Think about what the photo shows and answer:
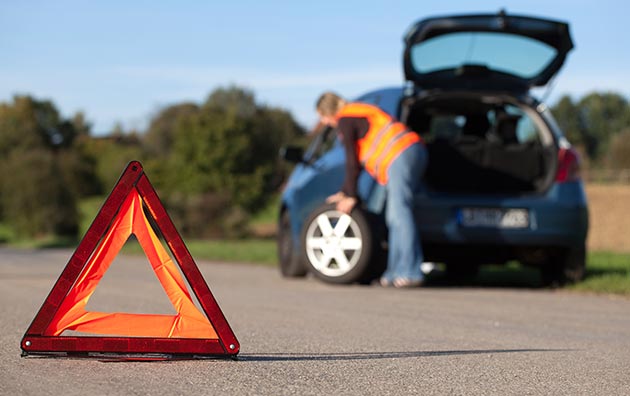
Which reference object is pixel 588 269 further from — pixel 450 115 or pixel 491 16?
pixel 491 16

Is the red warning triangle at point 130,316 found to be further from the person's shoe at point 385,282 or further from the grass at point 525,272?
the grass at point 525,272

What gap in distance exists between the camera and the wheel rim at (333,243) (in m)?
9.02

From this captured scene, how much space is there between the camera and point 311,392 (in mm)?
3795

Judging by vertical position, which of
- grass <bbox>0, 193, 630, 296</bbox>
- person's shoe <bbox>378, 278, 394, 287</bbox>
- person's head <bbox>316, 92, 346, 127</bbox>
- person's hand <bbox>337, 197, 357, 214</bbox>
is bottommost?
grass <bbox>0, 193, 630, 296</bbox>

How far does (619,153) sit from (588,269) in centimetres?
7139

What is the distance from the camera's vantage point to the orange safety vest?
362 inches

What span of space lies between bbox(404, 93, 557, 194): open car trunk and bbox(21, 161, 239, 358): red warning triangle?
5.14 metres

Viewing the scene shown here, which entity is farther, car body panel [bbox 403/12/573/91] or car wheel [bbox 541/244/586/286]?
car body panel [bbox 403/12/573/91]

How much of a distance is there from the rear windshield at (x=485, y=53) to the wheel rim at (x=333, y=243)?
170 cm

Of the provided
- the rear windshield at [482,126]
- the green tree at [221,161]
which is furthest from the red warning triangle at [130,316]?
the green tree at [221,161]

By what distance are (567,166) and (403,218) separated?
1.57 m

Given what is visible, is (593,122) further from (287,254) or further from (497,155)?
(497,155)

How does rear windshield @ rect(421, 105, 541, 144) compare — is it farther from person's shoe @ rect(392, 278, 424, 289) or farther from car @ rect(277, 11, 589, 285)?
person's shoe @ rect(392, 278, 424, 289)

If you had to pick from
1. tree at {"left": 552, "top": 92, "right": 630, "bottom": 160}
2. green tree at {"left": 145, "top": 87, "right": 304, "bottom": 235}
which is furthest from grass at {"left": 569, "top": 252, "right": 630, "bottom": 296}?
tree at {"left": 552, "top": 92, "right": 630, "bottom": 160}
